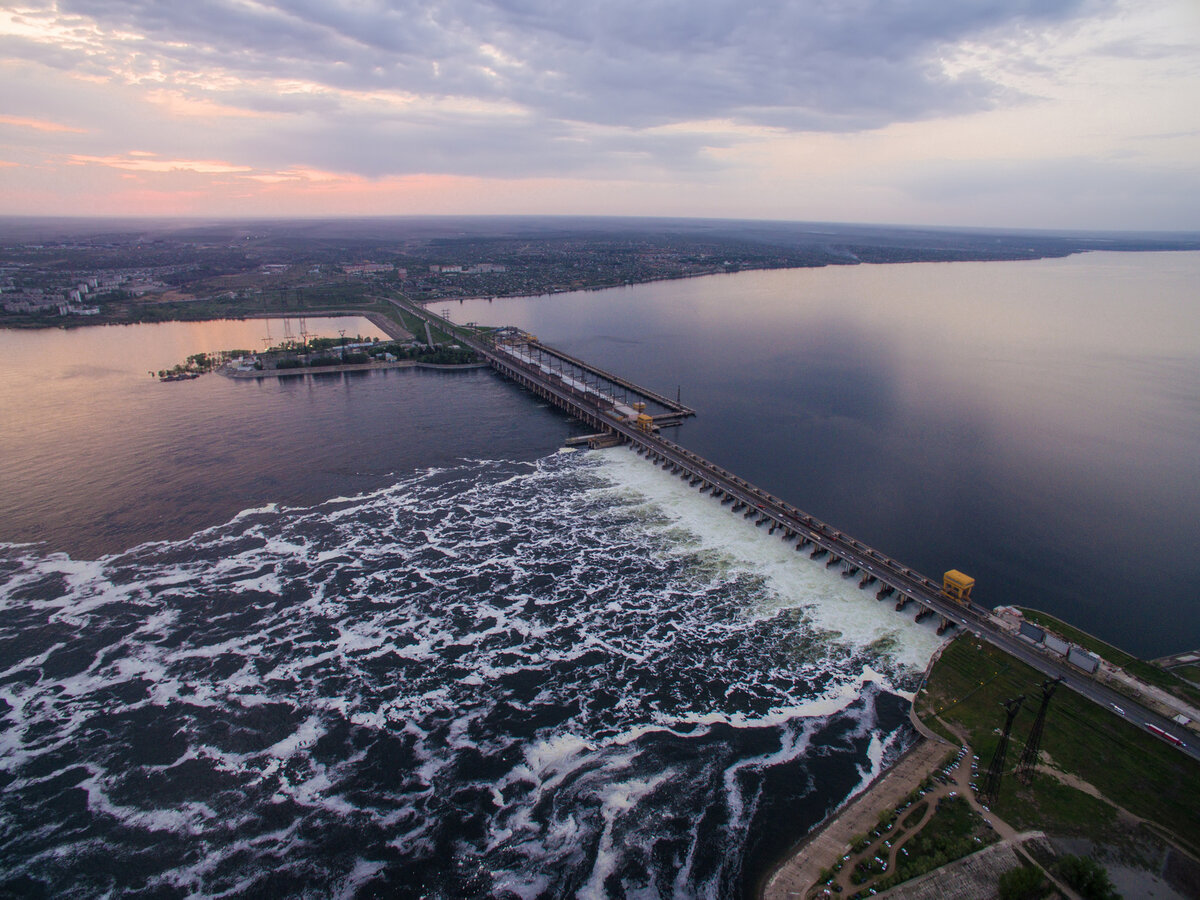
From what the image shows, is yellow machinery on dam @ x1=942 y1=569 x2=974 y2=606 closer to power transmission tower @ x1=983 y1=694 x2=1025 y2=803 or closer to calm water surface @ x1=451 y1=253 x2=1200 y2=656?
calm water surface @ x1=451 y1=253 x2=1200 y2=656

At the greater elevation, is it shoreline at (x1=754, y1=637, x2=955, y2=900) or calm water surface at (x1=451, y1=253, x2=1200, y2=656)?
calm water surface at (x1=451, y1=253, x2=1200, y2=656)

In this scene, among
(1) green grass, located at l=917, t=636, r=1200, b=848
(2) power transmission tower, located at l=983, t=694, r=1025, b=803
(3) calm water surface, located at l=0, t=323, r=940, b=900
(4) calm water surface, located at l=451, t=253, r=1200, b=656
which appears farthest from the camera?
(4) calm water surface, located at l=451, t=253, r=1200, b=656

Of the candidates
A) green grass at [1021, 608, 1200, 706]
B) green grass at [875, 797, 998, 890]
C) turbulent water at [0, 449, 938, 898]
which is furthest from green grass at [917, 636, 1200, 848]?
green grass at [1021, 608, 1200, 706]

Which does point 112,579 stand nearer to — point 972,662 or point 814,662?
point 814,662

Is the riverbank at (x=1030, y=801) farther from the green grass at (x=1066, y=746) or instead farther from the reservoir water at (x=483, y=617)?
the reservoir water at (x=483, y=617)

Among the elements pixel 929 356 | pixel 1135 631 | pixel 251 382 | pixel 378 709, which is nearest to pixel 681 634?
pixel 378 709

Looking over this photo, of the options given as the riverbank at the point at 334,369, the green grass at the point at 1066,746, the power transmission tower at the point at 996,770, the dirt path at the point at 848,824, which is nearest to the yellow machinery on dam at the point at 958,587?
the green grass at the point at 1066,746

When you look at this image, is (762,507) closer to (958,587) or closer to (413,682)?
(958,587)
